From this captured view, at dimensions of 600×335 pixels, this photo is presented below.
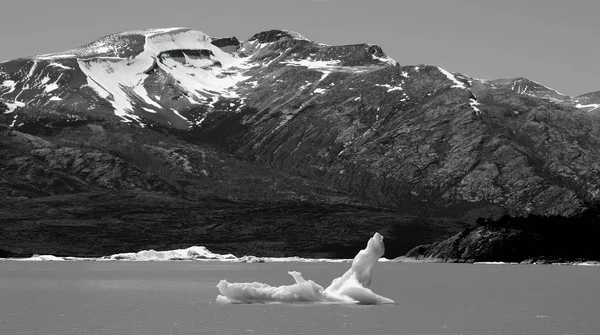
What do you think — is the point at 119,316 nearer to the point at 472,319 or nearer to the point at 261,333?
the point at 261,333

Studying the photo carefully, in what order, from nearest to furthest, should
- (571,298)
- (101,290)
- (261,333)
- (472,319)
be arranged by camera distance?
(261,333) < (472,319) < (571,298) < (101,290)

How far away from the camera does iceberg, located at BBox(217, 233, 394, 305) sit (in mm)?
99750

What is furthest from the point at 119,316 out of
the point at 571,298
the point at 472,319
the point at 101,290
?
the point at 571,298

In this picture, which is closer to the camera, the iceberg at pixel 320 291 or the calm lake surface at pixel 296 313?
the calm lake surface at pixel 296 313

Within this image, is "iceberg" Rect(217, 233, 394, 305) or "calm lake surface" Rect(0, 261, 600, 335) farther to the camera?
"iceberg" Rect(217, 233, 394, 305)

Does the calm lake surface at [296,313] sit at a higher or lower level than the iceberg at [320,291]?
lower

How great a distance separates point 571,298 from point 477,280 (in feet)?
172

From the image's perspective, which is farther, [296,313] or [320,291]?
[320,291]

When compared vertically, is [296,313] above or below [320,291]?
below

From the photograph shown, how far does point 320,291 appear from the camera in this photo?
100938mm

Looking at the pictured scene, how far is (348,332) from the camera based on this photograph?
7781 centimetres

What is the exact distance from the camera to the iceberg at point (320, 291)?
99750mm

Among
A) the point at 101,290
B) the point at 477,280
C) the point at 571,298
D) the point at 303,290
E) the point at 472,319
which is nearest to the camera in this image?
the point at 472,319

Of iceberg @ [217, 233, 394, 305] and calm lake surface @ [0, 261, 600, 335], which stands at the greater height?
iceberg @ [217, 233, 394, 305]
